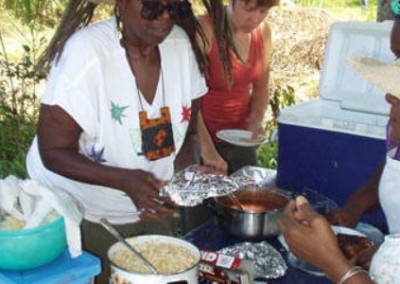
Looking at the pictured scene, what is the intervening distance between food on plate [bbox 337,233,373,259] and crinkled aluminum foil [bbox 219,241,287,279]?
162 mm

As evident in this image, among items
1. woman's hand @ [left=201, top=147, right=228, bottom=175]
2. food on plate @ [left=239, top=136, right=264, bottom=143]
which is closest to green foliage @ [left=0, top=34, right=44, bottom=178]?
food on plate @ [left=239, top=136, right=264, bottom=143]

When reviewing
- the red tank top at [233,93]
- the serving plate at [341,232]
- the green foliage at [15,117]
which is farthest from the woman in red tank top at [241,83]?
the green foliage at [15,117]

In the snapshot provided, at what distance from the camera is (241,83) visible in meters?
2.67

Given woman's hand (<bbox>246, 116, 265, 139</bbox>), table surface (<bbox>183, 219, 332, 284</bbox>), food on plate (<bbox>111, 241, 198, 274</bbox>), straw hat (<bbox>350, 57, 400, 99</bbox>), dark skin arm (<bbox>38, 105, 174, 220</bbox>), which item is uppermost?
straw hat (<bbox>350, 57, 400, 99</bbox>)

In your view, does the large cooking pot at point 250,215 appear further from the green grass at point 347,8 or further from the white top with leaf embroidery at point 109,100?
the green grass at point 347,8

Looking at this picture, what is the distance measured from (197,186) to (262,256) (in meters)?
0.26

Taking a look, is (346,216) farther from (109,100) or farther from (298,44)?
(298,44)

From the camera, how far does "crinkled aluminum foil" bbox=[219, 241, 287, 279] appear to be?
→ 1485mm

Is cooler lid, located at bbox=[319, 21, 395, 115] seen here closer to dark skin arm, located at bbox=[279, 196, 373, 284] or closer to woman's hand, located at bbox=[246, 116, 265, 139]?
woman's hand, located at bbox=[246, 116, 265, 139]

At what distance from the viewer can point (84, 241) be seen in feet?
5.88

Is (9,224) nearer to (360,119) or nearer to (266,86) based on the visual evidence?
(360,119)

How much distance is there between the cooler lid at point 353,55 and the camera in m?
2.25

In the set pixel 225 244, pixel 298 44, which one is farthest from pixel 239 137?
pixel 298 44

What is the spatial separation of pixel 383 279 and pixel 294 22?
18.1 ft
